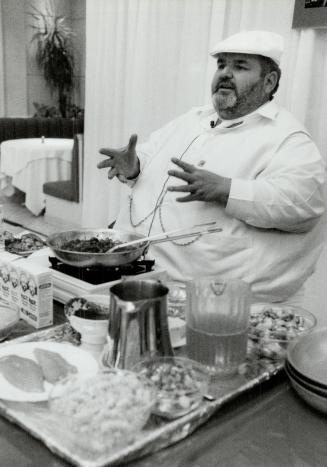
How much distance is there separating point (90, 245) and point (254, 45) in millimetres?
1184

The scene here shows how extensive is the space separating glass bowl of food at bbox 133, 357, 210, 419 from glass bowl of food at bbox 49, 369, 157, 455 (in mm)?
47

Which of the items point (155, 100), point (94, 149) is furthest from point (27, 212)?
point (155, 100)

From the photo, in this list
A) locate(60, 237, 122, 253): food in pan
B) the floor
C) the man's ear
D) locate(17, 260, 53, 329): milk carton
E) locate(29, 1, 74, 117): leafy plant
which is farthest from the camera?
locate(29, 1, 74, 117): leafy plant

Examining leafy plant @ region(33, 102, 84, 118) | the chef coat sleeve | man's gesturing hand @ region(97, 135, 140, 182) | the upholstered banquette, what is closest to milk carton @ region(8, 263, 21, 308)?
the chef coat sleeve

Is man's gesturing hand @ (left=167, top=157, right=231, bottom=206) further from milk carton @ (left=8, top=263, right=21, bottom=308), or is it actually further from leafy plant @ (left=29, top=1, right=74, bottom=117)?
leafy plant @ (left=29, top=1, right=74, bottom=117)

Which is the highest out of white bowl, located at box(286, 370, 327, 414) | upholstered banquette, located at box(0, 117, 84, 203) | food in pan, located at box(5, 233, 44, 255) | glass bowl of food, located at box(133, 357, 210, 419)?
glass bowl of food, located at box(133, 357, 210, 419)

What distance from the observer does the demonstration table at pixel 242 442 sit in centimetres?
90

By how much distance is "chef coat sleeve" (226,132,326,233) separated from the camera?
6.64ft

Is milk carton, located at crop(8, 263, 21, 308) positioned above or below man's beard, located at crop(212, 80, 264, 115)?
below

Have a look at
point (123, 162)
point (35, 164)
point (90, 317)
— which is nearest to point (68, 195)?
point (35, 164)

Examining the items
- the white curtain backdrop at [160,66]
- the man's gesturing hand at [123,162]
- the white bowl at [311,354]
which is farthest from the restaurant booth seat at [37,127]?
the white bowl at [311,354]

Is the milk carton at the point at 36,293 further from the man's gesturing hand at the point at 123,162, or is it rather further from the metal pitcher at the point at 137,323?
the man's gesturing hand at the point at 123,162

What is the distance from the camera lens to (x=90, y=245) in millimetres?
1592

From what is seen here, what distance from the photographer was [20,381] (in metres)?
1.04
